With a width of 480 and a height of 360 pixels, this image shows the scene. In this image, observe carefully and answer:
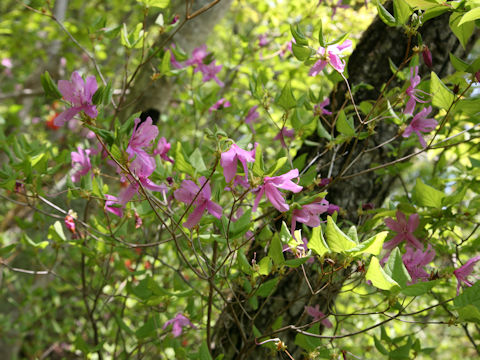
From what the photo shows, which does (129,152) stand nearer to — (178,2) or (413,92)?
(413,92)

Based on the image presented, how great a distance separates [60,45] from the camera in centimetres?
376

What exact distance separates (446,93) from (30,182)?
3.29 feet

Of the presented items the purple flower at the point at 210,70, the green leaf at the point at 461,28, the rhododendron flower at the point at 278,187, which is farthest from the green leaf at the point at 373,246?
the purple flower at the point at 210,70

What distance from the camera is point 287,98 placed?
1.00m

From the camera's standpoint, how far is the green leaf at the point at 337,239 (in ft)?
2.08

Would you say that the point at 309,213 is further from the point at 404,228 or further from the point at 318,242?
the point at 404,228

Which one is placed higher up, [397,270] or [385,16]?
[385,16]

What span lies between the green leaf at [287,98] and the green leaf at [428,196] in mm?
362

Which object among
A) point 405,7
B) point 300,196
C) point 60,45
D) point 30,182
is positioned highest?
point 405,7

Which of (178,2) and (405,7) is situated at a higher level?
(405,7)

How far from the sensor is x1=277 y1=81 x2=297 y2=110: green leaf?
0.99 meters

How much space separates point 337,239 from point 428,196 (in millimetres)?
420

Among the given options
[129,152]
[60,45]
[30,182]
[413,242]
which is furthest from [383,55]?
[60,45]

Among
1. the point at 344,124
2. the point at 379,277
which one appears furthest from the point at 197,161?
the point at 379,277
